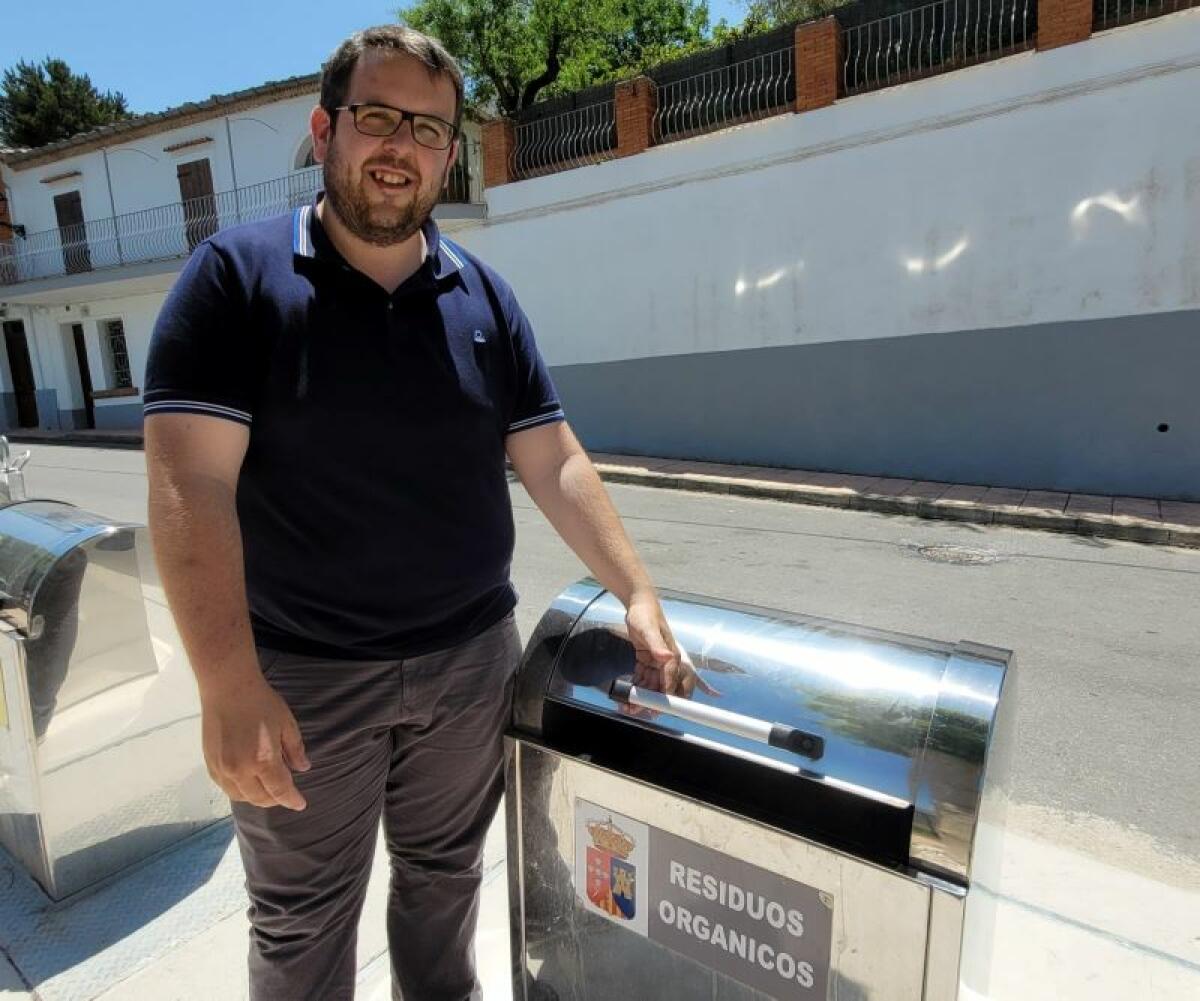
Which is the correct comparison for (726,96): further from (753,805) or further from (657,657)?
(753,805)

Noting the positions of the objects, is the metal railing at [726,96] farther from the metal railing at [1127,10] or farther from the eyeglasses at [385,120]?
the eyeglasses at [385,120]

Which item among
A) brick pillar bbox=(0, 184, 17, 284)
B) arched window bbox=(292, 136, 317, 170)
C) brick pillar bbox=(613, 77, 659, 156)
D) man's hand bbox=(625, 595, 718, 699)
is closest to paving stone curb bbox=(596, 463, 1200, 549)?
brick pillar bbox=(613, 77, 659, 156)

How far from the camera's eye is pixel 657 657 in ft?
4.63

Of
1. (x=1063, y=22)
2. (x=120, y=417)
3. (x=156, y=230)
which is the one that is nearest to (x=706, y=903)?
(x=1063, y=22)

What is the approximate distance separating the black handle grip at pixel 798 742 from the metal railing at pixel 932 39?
903cm

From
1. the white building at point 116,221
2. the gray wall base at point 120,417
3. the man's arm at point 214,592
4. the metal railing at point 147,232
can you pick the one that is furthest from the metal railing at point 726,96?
the gray wall base at point 120,417

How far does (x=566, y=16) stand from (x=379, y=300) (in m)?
15.1

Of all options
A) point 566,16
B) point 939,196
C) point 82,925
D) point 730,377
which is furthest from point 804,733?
point 566,16

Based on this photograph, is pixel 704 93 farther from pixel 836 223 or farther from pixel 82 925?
pixel 82 925

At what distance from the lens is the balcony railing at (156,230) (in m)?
14.8

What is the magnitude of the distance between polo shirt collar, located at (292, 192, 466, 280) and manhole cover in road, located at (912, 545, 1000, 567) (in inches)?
210

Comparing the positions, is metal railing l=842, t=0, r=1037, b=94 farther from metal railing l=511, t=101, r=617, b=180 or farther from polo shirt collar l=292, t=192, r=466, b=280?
polo shirt collar l=292, t=192, r=466, b=280

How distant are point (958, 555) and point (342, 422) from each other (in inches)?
231

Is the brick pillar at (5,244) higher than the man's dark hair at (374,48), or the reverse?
the brick pillar at (5,244)
